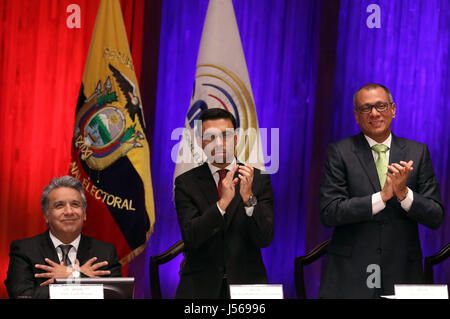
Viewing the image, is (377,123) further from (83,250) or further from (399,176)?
(83,250)

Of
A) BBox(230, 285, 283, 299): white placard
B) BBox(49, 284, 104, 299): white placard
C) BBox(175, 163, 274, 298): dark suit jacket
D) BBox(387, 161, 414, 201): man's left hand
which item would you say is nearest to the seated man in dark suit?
BBox(175, 163, 274, 298): dark suit jacket

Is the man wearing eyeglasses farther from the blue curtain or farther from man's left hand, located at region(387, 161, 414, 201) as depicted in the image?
the blue curtain

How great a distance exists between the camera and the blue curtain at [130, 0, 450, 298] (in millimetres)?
4297

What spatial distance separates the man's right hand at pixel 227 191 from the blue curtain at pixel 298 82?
73.0 inches

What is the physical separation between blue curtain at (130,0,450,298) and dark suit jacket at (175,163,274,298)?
5.63 feet

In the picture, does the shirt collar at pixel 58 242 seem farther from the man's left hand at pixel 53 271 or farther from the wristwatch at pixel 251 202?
the wristwatch at pixel 251 202

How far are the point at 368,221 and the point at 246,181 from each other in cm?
63

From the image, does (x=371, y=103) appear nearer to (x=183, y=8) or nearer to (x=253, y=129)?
(x=253, y=129)

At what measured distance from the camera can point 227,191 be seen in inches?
97.6

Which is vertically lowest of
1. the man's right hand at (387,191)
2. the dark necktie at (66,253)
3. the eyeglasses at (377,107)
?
the dark necktie at (66,253)

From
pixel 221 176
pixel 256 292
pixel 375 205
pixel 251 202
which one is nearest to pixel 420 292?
pixel 256 292

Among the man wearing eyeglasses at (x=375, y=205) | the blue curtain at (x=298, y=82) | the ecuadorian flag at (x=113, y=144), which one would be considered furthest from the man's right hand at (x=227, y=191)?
the blue curtain at (x=298, y=82)

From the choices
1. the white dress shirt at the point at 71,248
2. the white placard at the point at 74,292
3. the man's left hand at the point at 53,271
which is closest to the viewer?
the white placard at the point at 74,292

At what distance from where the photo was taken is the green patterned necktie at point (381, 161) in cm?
276
